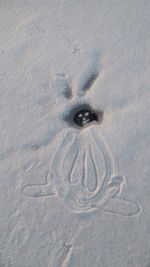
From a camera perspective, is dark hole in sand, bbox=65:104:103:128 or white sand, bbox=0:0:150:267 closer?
white sand, bbox=0:0:150:267

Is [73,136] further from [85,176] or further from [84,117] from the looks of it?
[85,176]

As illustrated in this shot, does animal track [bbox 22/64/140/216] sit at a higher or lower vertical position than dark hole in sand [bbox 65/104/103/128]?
lower

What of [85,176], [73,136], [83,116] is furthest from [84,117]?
[85,176]

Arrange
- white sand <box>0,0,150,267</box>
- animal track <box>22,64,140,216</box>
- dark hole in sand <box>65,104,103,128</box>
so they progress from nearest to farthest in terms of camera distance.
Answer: white sand <box>0,0,150,267</box> → animal track <box>22,64,140,216</box> → dark hole in sand <box>65,104,103,128</box>

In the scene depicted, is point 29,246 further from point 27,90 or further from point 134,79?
point 134,79

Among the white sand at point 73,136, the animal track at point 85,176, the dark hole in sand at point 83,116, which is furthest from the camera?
the dark hole in sand at point 83,116

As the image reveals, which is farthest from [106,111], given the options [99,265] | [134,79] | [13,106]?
[99,265]
